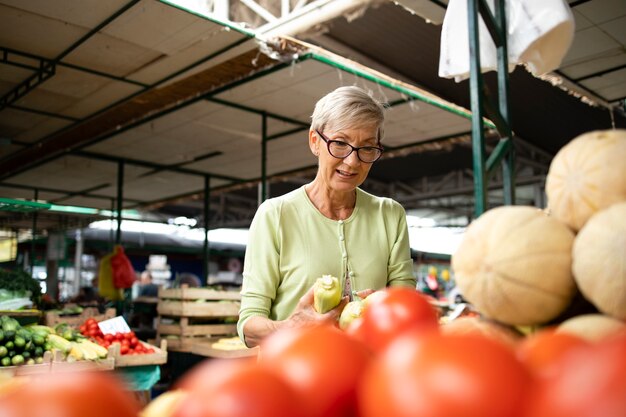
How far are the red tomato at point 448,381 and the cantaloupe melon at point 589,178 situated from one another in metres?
0.51

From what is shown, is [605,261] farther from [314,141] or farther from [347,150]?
[314,141]

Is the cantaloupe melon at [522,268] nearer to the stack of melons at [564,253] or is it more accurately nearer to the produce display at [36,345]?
the stack of melons at [564,253]

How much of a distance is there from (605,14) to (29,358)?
19.8 feet

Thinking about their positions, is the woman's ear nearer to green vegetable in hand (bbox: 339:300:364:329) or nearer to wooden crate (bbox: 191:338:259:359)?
green vegetable in hand (bbox: 339:300:364:329)

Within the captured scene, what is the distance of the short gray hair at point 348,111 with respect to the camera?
225 cm

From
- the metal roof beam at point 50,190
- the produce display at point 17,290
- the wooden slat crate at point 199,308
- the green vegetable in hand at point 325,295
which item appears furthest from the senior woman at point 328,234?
the metal roof beam at point 50,190

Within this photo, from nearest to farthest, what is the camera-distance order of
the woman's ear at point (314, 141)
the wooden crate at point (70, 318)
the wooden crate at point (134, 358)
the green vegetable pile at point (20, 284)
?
the woman's ear at point (314, 141) → the wooden crate at point (134, 358) → the green vegetable pile at point (20, 284) → the wooden crate at point (70, 318)

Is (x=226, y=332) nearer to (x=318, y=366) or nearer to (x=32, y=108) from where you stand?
(x=32, y=108)

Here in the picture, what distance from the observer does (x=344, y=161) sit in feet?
7.66

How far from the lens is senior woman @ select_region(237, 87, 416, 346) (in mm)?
2275

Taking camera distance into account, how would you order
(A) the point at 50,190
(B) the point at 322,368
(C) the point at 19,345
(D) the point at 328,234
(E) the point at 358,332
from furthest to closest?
1. (A) the point at 50,190
2. (C) the point at 19,345
3. (D) the point at 328,234
4. (E) the point at 358,332
5. (B) the point at 322,368

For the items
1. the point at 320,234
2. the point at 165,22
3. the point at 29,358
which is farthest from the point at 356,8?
the point at 29,358

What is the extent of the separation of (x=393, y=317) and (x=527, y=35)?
1875mm

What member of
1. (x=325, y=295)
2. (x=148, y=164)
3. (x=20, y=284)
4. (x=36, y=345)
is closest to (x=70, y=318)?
(x=20, y=284)
